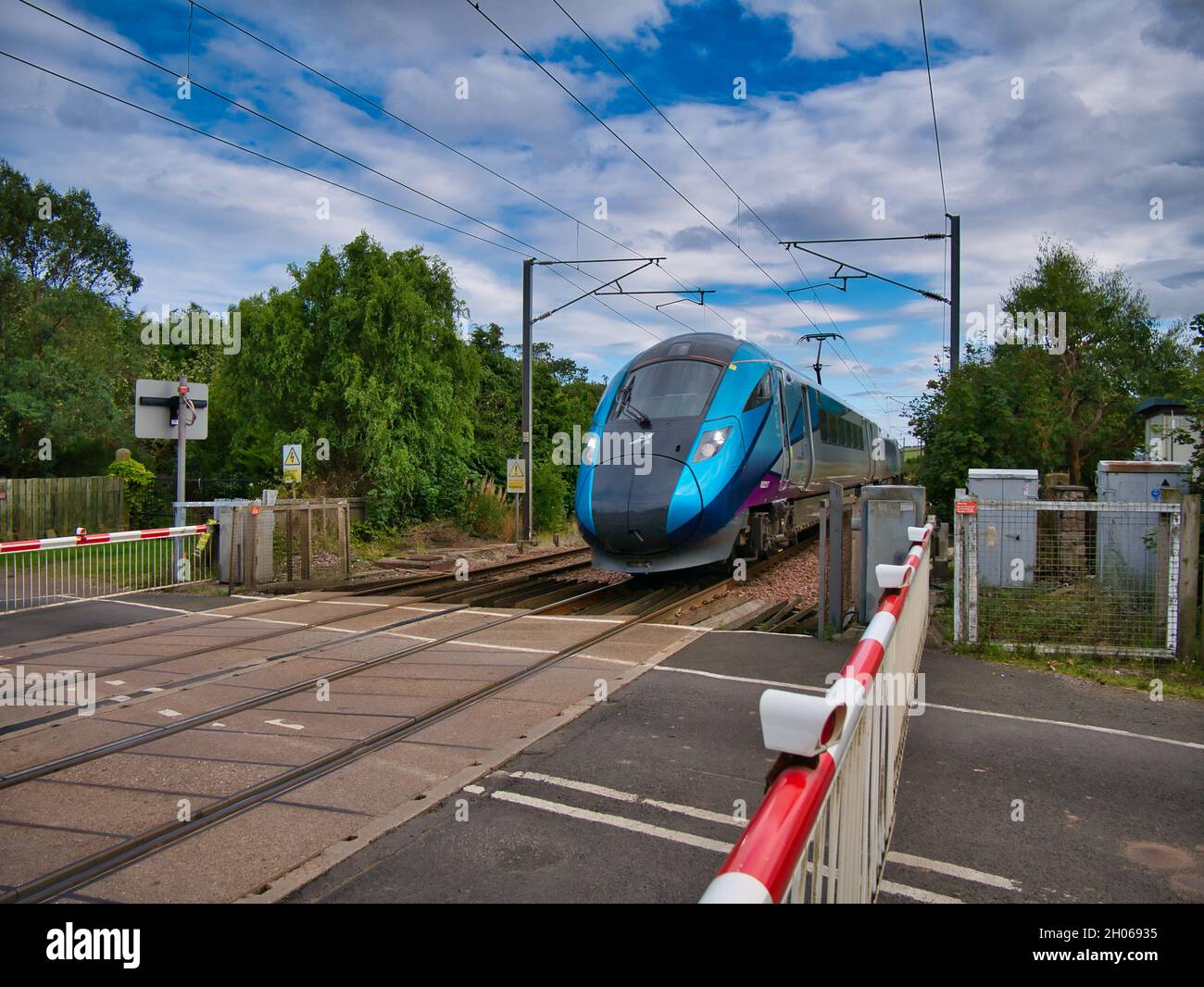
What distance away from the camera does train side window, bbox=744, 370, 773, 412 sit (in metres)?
13.1

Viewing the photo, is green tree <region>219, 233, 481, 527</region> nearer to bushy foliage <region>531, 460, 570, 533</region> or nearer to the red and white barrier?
bushy foliage <region>531, 460, 570, 533</region>

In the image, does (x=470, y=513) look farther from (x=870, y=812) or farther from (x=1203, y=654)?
(x=870, y=812)

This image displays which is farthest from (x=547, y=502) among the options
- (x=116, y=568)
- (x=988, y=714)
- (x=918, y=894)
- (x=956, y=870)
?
(x=918, y=894)

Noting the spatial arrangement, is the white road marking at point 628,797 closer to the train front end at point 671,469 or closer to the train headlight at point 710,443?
the train front end at point 671,469

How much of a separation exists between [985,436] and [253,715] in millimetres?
11705

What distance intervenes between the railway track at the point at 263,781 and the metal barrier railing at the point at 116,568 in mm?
5289

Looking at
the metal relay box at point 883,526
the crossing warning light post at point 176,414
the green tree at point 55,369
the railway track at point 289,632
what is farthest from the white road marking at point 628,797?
the green tree at point 55,369

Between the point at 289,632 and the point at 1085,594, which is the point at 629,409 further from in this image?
the point at 1085,594

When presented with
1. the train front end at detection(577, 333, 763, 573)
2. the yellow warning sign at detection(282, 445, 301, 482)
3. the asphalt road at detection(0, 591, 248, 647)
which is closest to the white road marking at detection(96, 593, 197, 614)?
the asphalt road at detection(0, 591, 248, 647)

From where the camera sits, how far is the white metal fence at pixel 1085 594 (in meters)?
8.84

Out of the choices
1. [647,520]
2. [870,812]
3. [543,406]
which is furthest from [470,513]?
[870,812]

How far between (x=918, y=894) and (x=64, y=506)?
22.9 meters

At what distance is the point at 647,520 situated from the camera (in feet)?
39.7

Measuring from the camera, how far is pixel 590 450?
1333 cm
